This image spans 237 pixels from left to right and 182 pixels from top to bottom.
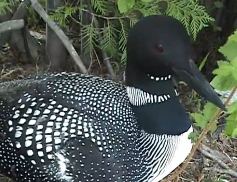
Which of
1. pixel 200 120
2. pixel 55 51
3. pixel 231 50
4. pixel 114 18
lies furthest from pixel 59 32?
pixel 231 50

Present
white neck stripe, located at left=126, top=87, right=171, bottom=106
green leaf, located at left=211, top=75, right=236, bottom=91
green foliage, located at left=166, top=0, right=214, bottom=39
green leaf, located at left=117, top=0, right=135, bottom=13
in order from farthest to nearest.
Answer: green foliage, located at left=166, top=0, right=214, bottom=39, green leaf, located at left=117, top=0, right=135, bottom=13, white neck stripe, located at left=126, top=87, right=171, bottom=106, green leaf, located at left=211, top=75, right=236, bottom=91

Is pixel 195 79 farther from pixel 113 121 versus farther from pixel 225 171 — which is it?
pixel 225 171

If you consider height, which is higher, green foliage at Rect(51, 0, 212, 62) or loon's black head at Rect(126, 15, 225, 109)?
loon's black head at Rect(126, 15, 225, 109)

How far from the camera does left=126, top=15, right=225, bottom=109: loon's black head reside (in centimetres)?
258

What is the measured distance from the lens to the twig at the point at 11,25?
11.3ft

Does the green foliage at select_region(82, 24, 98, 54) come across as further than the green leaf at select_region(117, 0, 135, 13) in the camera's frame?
Yes

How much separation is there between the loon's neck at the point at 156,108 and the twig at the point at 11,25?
0.85m

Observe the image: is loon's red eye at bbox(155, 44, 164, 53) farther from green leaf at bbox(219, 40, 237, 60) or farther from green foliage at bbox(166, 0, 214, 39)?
green foliage at bbox(166, 0, 214, 39)

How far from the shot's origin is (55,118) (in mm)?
2752

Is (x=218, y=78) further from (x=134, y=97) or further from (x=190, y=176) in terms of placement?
(x=190, y=176)

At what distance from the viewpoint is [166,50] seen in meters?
2.59

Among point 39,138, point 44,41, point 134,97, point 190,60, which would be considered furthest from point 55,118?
point 44,41

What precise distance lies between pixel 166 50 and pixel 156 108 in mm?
300

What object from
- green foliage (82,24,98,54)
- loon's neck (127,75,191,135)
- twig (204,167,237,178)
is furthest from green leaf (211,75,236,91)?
green foliage (82,24,98,54)
